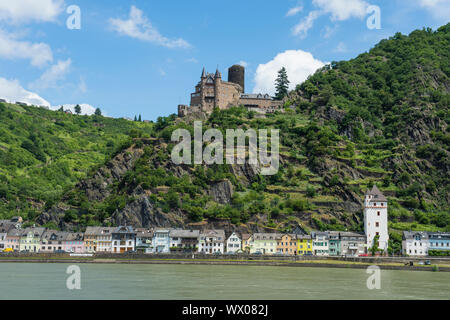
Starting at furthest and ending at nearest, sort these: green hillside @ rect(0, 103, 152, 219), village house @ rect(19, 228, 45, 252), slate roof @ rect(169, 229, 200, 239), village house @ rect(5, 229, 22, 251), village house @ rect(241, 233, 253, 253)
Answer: green hillside @ rect(0, 103, 152, 219), village house @ rect(5, 229, 22, 251), village house @ rect(19, 228, 45, 252), slate roof @ rect(169, 229, 200, 239), village house @ rect(241, 233, 253, 253)

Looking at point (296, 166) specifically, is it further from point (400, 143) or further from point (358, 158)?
point (400, 143)

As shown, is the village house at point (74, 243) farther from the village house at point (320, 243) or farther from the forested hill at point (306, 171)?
the village house at point (320, 243)

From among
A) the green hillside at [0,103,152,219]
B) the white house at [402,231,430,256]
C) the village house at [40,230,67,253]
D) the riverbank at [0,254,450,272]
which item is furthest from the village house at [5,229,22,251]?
the white house at [402,231,430,256]

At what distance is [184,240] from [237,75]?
6559 centimetres

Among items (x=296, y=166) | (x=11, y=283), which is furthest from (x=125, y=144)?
(x=11, y=283)

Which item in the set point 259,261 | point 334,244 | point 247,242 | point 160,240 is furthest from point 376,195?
point 160,240

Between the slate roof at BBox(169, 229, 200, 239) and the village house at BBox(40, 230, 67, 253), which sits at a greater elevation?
the slate roof at BBox(169, 229, 200, 239)

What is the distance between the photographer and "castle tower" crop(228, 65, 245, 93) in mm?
140000

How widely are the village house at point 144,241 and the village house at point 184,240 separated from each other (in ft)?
12.2

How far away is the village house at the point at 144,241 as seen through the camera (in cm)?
8712

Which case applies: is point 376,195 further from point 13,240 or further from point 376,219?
point 13,240

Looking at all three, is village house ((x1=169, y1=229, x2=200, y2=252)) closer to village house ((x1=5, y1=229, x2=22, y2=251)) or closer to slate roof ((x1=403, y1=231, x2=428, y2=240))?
village house ((x1=5, y1=229, x2=22, y2=251))

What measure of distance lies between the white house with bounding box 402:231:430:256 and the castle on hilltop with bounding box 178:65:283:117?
57.3 m

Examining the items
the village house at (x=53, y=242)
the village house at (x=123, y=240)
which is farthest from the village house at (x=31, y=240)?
the village house at (x=123, y=240)
